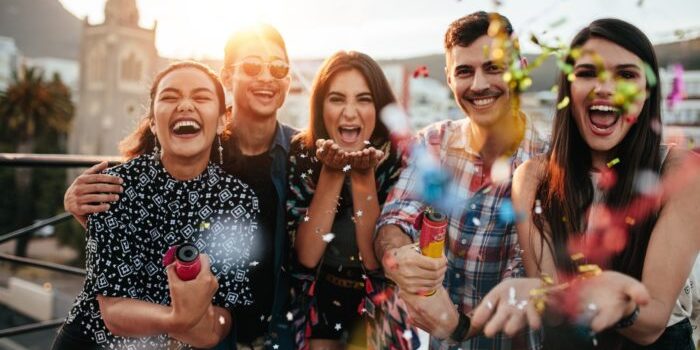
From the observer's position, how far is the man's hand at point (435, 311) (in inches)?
87.0

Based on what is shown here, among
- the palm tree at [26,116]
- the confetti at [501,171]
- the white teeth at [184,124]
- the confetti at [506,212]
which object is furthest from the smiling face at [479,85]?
the palm tree at [26,116]

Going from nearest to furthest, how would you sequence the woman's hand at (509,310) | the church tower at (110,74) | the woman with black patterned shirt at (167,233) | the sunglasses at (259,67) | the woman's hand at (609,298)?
the woman's hand at (609,298) < the woman's hand at (509,310) < the woman with black patterned shirt at (167,233) < the sunglasses at (259,67) < the church tower at (110,74)

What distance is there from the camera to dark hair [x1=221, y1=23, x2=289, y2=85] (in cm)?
320

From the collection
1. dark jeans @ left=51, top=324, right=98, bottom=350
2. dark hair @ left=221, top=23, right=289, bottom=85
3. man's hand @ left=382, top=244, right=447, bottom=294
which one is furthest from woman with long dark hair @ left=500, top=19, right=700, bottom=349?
dark jeans @ left=51, top=324, right=98, bottom=350

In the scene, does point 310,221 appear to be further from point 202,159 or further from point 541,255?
point 541,255

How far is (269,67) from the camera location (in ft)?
10.3

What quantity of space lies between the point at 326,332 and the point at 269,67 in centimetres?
143

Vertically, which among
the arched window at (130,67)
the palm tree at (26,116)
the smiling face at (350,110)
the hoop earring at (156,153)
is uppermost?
the arched window at (130,67)

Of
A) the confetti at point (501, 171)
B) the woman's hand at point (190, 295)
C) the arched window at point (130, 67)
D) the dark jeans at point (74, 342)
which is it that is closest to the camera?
the woman's hand at point (190, 295)

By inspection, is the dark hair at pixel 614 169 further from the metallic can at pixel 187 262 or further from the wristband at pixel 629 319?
the metallic can at pixel 187 262

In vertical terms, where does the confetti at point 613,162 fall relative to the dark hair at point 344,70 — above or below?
below

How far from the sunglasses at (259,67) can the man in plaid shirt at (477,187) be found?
0.87 meters

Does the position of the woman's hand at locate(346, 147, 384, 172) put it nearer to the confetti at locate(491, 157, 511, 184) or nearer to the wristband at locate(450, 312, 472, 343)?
the confetti at locate(491, 157, 511, 184)

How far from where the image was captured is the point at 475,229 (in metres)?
2.79
